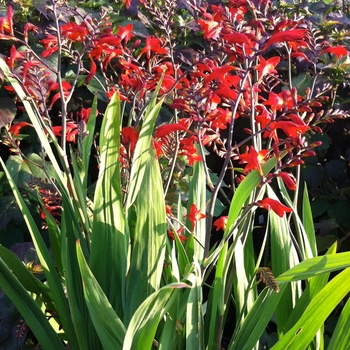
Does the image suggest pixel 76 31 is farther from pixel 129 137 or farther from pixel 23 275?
pixel 23 275

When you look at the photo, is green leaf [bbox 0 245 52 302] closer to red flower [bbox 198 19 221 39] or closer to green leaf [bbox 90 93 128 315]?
green leaf [bbox 90 93 128 315]

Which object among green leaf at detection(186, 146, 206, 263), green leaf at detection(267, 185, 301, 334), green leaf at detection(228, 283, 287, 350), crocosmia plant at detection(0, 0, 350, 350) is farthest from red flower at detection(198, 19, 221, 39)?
green leaf at detection(228, 283, 287, 350)

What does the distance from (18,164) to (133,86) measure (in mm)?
635

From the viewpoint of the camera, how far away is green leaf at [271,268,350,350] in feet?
3.72

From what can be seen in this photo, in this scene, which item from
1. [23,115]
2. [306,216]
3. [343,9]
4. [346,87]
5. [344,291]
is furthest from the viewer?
[343,9]

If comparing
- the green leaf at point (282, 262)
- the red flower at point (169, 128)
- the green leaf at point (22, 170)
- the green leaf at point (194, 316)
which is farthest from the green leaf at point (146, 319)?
the green leaf at point (22, 170)

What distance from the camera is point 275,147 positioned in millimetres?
1174

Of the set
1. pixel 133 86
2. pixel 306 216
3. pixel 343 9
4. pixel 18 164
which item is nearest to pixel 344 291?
pixel 306 216

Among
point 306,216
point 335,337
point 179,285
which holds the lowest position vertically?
point 335,337

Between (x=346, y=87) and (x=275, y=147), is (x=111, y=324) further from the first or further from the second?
(x=346, y=87)

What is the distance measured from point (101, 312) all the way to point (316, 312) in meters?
0.45

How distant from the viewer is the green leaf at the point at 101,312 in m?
1.04

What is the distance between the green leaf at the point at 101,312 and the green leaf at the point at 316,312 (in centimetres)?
35

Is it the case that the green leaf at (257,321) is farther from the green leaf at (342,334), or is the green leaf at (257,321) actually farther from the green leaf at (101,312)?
the green leaf at (101,312)
